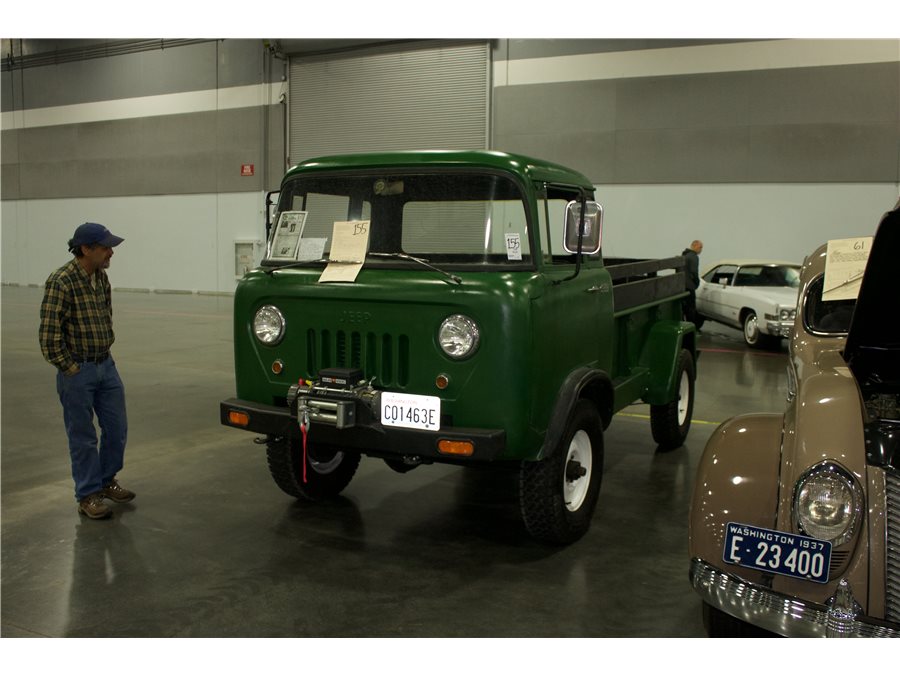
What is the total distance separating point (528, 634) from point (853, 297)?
7.12ft

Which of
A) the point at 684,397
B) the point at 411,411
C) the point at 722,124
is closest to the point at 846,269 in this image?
the point at 411,411

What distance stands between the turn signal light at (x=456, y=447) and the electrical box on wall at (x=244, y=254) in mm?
17894

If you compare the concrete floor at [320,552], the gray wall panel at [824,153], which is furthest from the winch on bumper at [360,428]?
the gray wall panel at [824,153]

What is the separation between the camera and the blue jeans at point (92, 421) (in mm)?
4652

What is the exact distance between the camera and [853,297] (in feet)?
12.1

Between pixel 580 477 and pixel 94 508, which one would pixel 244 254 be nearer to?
pixel 94 508

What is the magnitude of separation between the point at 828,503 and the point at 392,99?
17738 mm

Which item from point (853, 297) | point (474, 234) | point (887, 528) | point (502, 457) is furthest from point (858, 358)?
point (474, 234)

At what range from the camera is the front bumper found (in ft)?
12.5

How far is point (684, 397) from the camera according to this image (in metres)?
6.84

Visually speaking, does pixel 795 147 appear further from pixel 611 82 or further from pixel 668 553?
pixel 668 553

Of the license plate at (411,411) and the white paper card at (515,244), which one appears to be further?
the white paper card at (515,244)

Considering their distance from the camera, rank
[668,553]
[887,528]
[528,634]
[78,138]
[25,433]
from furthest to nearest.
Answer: [78,138], [25,433], [668,553], [528,634], [887,528]

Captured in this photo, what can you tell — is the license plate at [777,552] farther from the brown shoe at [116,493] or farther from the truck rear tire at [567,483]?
the brown shoe at [116,493]
